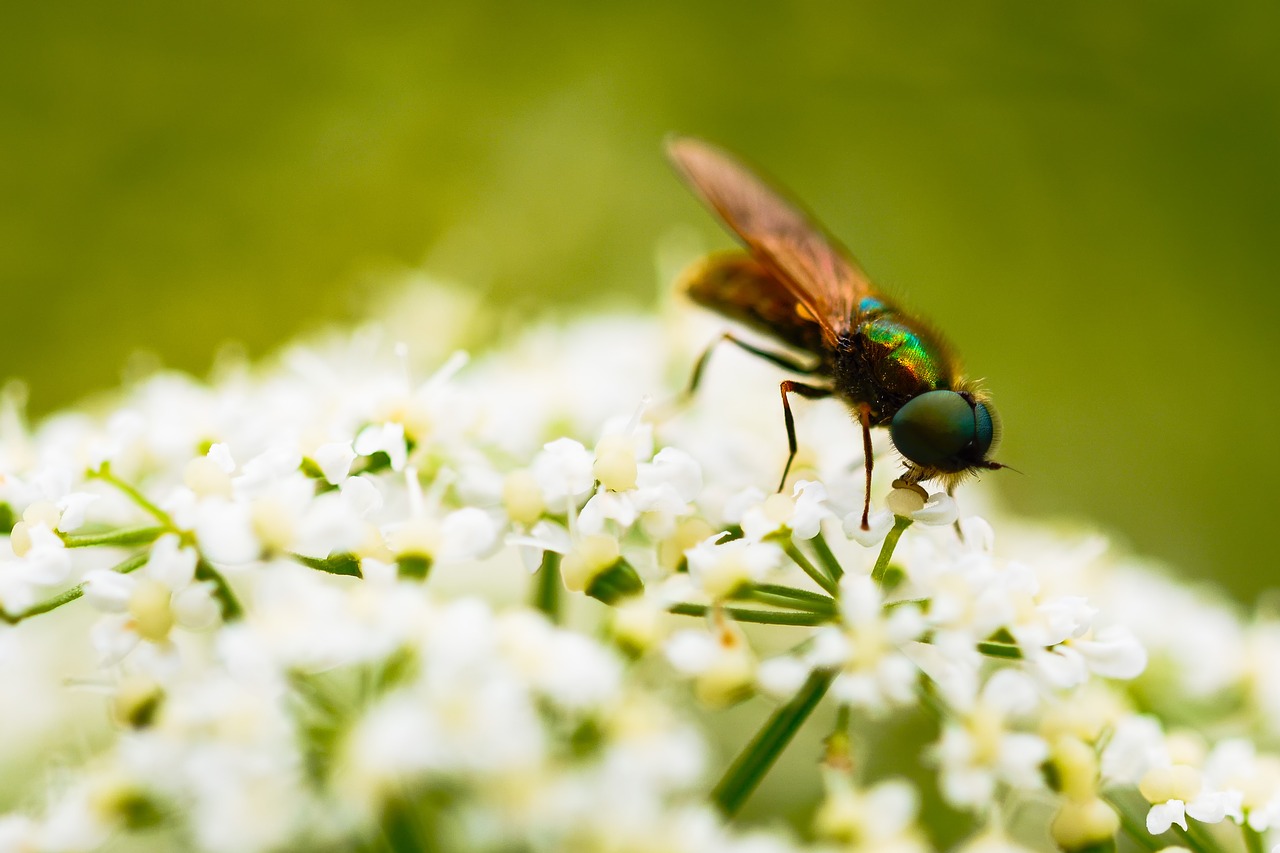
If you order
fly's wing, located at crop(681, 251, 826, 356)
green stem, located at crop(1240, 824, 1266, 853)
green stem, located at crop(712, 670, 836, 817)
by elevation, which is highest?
fly's wing, located at crop(681, 251, 826, 356)

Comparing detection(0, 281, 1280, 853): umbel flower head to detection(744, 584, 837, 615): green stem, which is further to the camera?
detection(744, 584, 837, 615): green stem

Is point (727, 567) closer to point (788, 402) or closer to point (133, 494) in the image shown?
point (788, 402)

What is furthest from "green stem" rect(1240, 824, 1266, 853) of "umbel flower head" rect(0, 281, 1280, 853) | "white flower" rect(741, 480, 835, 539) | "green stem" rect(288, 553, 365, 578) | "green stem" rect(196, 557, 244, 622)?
"green stem" rect(196, 557, 244, 622)

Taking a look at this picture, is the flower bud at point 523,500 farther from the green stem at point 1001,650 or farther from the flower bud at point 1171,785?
the flower bud at point 1171,785

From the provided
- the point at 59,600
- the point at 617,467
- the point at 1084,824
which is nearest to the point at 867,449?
the point at 617,467

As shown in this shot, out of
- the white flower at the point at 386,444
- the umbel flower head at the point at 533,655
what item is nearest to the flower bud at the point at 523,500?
the umbel flower head at the point at 533,655

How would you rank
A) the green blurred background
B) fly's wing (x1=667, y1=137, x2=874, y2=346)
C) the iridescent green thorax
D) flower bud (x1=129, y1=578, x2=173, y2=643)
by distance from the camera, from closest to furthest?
flower bud (x1=129, y1=578, x2=173, y2=643) → the iridescent green thorax → fly's wing (x1=667, y1=137, x2=874, y2=346) → the green blurred background

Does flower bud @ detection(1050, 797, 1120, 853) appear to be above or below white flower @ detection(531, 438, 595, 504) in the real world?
below

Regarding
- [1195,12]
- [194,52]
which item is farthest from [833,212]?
[194,52]

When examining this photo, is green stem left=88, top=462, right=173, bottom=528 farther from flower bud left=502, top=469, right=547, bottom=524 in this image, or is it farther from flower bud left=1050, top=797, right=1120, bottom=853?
flower bud left=1050, top=797, right=1120, bottom=853
